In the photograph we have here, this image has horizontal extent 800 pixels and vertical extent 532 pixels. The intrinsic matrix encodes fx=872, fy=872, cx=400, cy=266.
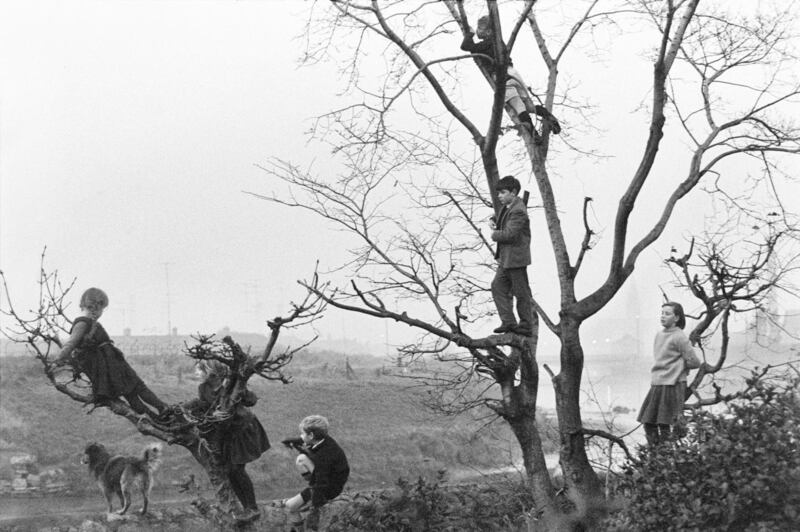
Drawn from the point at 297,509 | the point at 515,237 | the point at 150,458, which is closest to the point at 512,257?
the point at 515,237

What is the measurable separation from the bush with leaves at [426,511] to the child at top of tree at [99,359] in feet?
7.55

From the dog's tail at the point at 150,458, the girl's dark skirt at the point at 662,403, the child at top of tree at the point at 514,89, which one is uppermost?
the child at top of tree at the point at 514,89

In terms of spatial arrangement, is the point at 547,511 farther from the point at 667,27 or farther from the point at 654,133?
the point at 667,27

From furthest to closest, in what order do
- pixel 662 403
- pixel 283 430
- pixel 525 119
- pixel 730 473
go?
1. pixel 283 430
2. pixel 525 119
3. pixel 662 403
4. pixel 730 473

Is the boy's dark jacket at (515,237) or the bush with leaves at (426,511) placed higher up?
the boy's dark jacket at (515,237)

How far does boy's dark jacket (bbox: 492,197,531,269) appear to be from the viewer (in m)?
8.40

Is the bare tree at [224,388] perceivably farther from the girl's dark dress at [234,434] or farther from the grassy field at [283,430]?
the grassy field at [283,430]

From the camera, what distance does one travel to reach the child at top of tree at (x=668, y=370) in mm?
8867

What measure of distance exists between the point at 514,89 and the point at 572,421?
3747 mm

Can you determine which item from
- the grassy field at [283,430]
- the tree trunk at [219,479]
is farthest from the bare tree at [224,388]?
the grassy field at [283,430]

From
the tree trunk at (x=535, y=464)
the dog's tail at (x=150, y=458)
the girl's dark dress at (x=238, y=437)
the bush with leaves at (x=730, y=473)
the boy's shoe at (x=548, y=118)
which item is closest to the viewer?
the bush with leaves at (x=730, y=473)

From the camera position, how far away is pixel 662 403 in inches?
351

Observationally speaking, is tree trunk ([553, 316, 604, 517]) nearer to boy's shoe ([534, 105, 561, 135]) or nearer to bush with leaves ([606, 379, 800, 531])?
boy's shoe ([534, 105, 561, 135])

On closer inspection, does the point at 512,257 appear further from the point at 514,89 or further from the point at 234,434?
the point at 234,434
